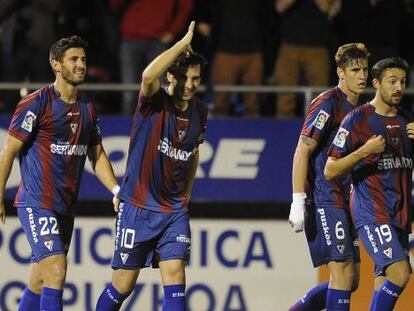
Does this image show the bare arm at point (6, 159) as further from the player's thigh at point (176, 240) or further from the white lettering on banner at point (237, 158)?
the white lettering on banner at point (237, 158)

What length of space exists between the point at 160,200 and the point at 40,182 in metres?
0.98

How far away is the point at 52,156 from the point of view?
10.2 metres

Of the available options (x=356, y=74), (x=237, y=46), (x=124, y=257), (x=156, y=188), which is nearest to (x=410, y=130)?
(x=356, y=74)

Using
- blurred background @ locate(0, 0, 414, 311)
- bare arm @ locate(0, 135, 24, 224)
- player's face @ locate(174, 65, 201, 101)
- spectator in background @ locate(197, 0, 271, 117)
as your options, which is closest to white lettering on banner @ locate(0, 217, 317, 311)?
blurred background @ locate(0, 0, 414, 311)

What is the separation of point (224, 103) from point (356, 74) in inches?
121

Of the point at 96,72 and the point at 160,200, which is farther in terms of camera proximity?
the point at 96,72

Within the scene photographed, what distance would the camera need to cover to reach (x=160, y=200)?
9938mm

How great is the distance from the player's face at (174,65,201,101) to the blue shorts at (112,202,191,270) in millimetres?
886

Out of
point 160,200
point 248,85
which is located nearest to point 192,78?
point 160,200

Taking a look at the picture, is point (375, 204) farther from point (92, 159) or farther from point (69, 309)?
point (69, 309)

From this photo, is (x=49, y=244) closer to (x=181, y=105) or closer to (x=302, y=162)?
(x=181, y=105)

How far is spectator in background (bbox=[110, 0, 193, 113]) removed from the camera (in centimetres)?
1318

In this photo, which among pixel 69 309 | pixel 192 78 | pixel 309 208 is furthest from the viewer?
pixel 69 309

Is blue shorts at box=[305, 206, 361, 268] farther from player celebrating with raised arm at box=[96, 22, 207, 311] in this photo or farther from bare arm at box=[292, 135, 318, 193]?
player celebrating with raised arm at box=[96, 22, 207, 311]
